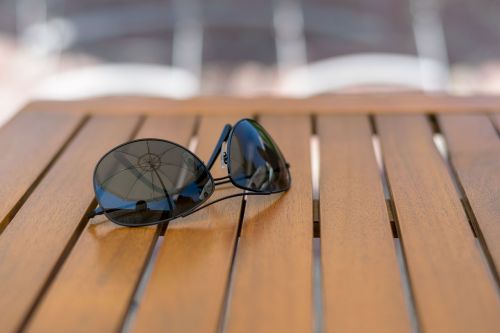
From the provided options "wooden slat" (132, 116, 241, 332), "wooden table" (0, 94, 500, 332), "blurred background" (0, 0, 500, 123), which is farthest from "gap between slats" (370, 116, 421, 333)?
"blurred background" (0, 0, 500, 123)

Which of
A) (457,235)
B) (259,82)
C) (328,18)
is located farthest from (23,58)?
(457,235)

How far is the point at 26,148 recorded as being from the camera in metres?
0.75

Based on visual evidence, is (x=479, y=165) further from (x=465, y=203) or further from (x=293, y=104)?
(x=293, y=104)

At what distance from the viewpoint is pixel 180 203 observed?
0.59 m

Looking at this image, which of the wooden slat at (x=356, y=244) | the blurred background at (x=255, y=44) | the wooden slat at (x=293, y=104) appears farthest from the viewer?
the blurred background at (x=255, y=44)

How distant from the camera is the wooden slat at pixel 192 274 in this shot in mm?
459

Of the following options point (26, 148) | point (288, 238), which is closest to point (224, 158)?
point (288, 238)

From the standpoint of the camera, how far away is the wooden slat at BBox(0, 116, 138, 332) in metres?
0.49

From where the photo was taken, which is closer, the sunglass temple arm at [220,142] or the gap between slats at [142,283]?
the gap between slats at [142,283]

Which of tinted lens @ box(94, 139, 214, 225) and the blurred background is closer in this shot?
tinted lens @ box(94, 139, 214, 225)

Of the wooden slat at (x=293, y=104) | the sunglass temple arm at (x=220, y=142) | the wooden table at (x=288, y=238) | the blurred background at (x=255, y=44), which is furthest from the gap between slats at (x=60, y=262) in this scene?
the blurred background at (x=255, y=44)

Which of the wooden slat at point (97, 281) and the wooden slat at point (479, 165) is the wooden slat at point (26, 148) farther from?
the wooden slat at point (479, 165)

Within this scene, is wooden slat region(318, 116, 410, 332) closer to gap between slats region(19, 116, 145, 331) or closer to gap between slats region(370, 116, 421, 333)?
gap between slats region(370, 116, 421, 333)

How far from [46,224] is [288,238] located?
21 cm
